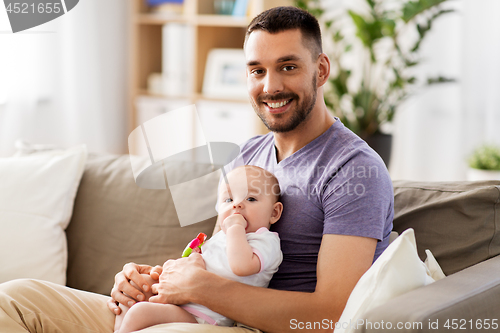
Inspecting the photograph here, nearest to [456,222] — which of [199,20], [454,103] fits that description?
[454,103]

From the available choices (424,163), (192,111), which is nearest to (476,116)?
(424,163)

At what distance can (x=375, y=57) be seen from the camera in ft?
10.2

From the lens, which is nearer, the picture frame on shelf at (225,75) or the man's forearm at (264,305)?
the man's forearm at (264,305)

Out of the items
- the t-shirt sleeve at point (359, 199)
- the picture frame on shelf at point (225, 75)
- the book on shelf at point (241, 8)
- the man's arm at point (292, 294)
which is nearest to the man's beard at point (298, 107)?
the t-shirt sleeve at point (359, 199)

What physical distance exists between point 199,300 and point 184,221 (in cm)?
46

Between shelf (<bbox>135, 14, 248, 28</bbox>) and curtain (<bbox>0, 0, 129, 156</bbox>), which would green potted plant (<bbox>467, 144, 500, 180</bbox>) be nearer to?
shelf (<bbox>135, 14, 248, 28</bbox>)

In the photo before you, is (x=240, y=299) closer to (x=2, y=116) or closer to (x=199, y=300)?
(x=199, y=300)

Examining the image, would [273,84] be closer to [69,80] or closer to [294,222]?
[294,222]

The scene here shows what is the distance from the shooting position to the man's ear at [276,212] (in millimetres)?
1355

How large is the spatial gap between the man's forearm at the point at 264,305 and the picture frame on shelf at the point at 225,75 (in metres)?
2.28

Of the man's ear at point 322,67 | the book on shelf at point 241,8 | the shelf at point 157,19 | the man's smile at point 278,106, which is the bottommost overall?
the man's smile at point 278,106

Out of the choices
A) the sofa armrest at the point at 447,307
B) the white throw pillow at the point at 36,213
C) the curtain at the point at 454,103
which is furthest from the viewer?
the curtain at the point at 454,103

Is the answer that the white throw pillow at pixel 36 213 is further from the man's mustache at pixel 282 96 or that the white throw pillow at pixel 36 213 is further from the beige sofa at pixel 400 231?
the man's mustache at pixel 282 96

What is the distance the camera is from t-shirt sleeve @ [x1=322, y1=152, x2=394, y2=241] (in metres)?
1.19
